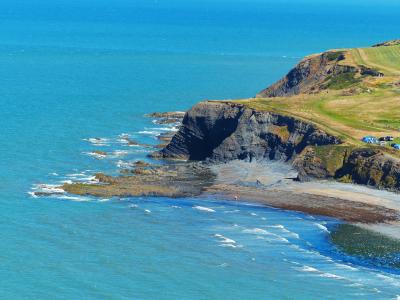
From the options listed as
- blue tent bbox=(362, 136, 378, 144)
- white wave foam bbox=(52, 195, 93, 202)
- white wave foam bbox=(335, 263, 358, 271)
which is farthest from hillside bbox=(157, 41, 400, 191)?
white wave foam bbox=(52, 195, 93, 202)

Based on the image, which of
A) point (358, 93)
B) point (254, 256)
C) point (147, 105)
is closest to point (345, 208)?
point (254, 256)

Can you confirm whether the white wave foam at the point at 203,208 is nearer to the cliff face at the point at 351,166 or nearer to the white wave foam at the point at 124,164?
the cliff face at the point at 351,166

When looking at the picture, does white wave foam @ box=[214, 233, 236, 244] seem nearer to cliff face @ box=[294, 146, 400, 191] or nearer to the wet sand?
the wet sand

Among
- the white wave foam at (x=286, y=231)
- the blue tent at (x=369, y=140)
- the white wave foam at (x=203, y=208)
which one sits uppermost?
the blue tent at (x=369, y=140)

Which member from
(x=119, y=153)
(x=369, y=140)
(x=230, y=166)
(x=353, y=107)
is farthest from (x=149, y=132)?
(x=369, y=140)

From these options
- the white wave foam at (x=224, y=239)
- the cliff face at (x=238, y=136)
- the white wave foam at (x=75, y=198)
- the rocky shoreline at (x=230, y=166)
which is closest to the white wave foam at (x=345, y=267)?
the white wave foam at (x=224, y=239)

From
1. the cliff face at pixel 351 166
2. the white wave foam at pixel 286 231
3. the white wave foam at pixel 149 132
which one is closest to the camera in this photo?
the white wave foam at pixel 286 231
